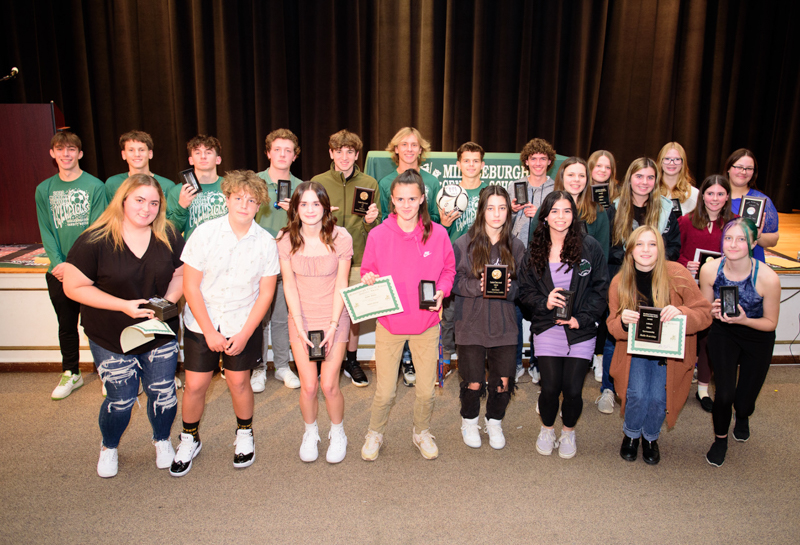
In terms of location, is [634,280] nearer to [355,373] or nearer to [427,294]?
[427,294]

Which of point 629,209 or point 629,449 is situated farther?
point 629,209

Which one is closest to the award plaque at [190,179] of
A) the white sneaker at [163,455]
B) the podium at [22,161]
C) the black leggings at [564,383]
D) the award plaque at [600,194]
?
the white sneaker at [163,455]

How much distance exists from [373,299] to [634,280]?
1.39 meters

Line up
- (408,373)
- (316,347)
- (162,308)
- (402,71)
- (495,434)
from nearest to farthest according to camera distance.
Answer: (162,308)
(316,347)
(495,434)
(408,373)
(402,71)

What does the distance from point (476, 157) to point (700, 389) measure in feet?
7.28

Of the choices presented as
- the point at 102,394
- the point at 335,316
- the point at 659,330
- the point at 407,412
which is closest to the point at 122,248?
the point at 335,316

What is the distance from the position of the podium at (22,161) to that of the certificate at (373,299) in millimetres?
3420

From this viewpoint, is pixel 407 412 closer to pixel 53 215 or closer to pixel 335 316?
pixel 335 316

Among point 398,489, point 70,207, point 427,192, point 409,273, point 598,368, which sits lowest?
point 398,489

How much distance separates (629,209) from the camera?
3.37 meters

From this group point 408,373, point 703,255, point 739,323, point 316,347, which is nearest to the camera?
point 316,347

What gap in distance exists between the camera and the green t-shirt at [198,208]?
3600mm

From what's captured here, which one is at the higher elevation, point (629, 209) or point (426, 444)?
point (629, 209)

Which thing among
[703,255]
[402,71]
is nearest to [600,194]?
[703,255]
